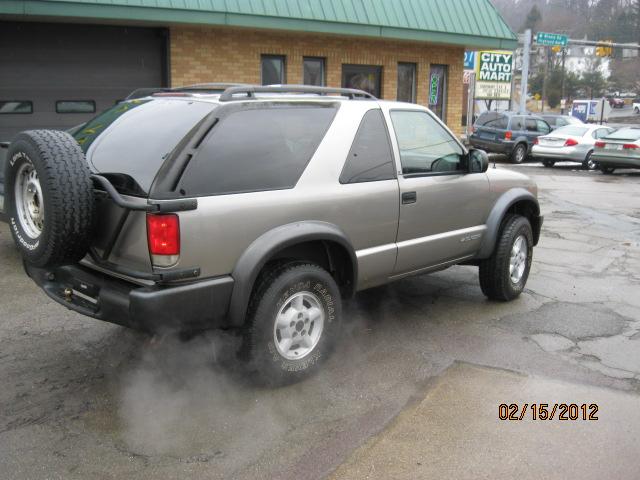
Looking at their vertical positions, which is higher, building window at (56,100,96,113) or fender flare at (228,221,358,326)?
building window at (56,100,96,113)

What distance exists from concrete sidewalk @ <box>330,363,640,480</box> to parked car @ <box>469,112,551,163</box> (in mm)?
18733

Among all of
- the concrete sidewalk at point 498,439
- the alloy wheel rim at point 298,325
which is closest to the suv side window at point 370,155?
the alloy wheel rim at point 298,325

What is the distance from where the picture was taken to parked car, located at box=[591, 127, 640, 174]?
18453 mm

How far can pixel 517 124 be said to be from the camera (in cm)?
2236

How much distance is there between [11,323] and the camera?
5195 mm

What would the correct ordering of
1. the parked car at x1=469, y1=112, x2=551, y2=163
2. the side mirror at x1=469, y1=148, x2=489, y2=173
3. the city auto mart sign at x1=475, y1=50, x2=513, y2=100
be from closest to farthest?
the side mirror at x1=469, y1=148, x2=489, y2=173
the parked car at x1=469, y1=112, x2=551, y2=163
the city auto mart sign at x1=475, y1=50, x2=513, y2=100

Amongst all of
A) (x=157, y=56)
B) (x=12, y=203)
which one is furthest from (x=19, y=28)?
(x=12, y=203)

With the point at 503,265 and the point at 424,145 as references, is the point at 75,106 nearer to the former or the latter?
the point at 424,145

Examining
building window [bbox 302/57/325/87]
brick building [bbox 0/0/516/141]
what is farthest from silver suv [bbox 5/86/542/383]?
building window [bbox 302/57/325/87]

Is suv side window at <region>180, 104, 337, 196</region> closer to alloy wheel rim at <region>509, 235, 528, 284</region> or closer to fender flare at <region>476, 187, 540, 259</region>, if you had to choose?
fender flare at <region>476, 187, 540, 259</region>

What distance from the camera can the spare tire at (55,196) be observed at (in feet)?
11.5

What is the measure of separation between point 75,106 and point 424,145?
825 cm

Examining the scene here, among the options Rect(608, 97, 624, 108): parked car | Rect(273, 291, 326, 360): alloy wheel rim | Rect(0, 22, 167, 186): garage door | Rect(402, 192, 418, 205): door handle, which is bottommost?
Rect(273, 291, 326, 360): alloy wheel rim

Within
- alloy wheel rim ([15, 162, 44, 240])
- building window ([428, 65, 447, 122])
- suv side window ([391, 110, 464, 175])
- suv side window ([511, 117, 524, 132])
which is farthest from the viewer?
suv side window ([511, 117, 524, 132])
